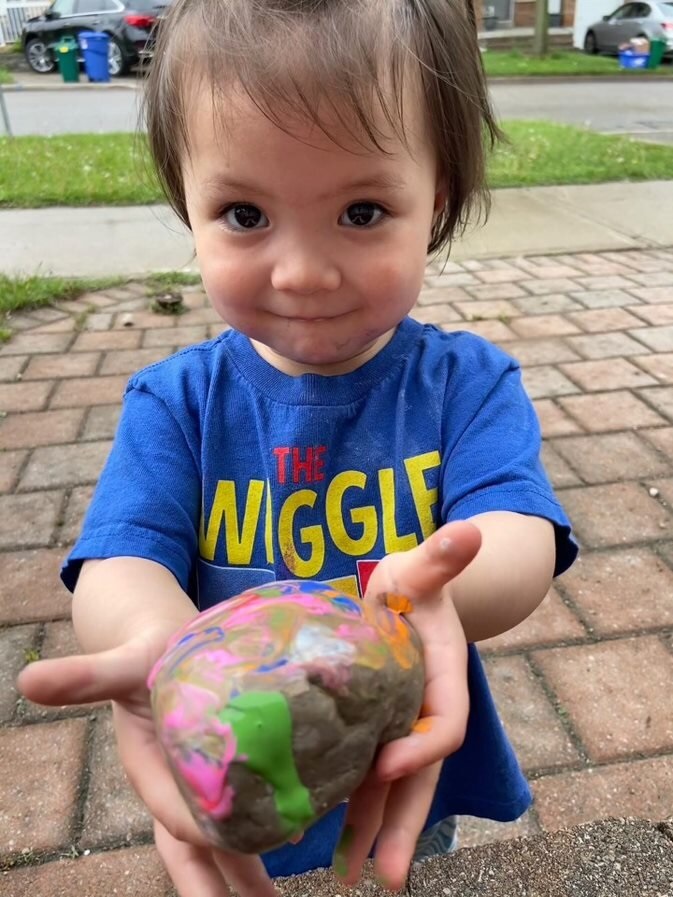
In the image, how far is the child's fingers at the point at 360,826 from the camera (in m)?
0.81

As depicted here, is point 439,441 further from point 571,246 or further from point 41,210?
point 41,210

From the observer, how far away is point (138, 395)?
1298mm

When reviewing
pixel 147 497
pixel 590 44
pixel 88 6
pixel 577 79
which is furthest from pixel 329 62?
pixel 590 44

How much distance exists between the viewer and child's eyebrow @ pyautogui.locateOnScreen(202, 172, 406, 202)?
38.1 inches

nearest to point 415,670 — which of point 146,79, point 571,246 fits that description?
point 146,79

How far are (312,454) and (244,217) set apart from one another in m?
0.38

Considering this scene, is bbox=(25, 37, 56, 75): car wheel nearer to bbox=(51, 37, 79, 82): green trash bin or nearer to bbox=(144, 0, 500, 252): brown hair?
bbox=(51, 37, 79, 82): green trash bin

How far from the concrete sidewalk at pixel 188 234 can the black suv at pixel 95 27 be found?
38.5 feet

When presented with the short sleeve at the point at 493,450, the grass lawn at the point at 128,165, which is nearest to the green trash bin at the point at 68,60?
the grass lawn at the point at 128,165

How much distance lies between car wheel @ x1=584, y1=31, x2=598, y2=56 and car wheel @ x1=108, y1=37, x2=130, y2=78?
574 inches

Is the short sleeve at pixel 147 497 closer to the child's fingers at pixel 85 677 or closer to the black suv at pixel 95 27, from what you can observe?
the child's fingers at pixel 85 677

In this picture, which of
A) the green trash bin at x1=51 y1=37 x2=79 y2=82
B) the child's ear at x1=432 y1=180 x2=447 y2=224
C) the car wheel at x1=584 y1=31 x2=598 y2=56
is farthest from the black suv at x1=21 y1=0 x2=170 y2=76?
the child's ear at x1=432 y1=180 x2=447 y2=224

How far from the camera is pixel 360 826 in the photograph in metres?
0.82

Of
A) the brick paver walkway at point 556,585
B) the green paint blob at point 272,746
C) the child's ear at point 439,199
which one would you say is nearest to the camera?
the green paint blob at point 272,746
